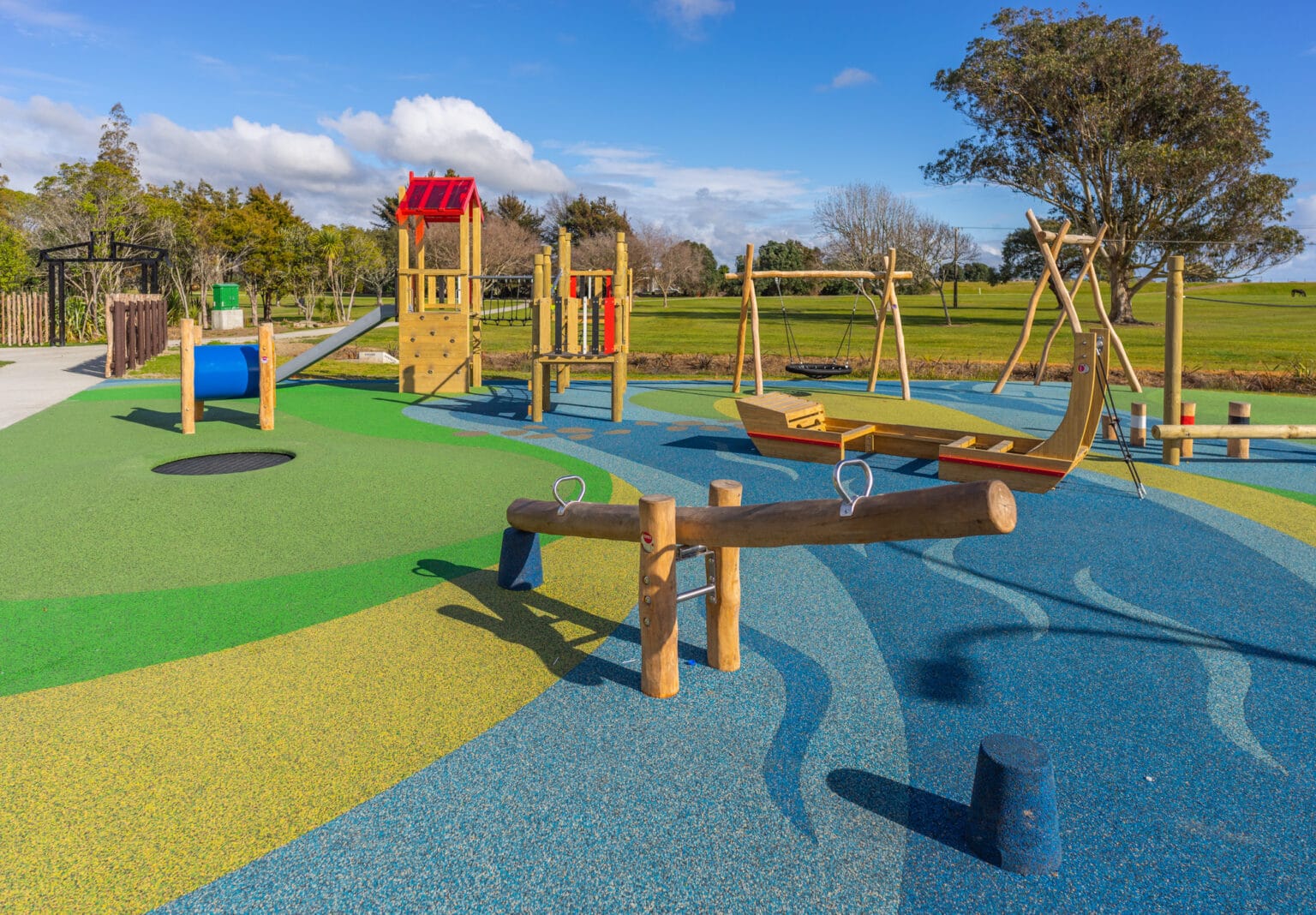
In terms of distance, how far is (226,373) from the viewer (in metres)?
10.6

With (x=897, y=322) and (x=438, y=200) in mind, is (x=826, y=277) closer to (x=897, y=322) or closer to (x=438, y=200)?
(x=897, y=322)

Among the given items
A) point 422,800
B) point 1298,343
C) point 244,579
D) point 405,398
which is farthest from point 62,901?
point 1298,343

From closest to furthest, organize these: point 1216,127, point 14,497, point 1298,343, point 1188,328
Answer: point 14,497 → point 1298,343 → point 1216,127 → point 1188,328

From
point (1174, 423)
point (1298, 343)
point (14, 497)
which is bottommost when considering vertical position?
point (14, 497)

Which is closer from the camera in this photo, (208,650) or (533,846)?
(533,846)

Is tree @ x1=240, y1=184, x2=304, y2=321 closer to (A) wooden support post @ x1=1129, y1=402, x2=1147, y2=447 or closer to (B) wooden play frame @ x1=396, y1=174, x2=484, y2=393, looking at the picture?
(B) wooden play frame @ x1=396, y1=174, x2=484, y2=393

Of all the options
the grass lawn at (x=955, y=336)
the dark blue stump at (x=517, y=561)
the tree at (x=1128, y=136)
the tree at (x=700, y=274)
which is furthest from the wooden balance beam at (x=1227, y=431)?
the tree at (x=700, y=274)

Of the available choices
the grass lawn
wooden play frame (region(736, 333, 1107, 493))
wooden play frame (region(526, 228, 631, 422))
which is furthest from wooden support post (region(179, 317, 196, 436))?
the grass lawn

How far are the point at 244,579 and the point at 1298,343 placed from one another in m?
33.8

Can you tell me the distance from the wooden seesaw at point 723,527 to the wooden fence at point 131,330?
632 inches

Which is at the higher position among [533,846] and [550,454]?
[550,454]

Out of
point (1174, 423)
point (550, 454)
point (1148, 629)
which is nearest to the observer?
point (1148, 629)

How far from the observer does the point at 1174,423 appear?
29.9 ft

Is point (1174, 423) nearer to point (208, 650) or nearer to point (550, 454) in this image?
point (550, 454)
